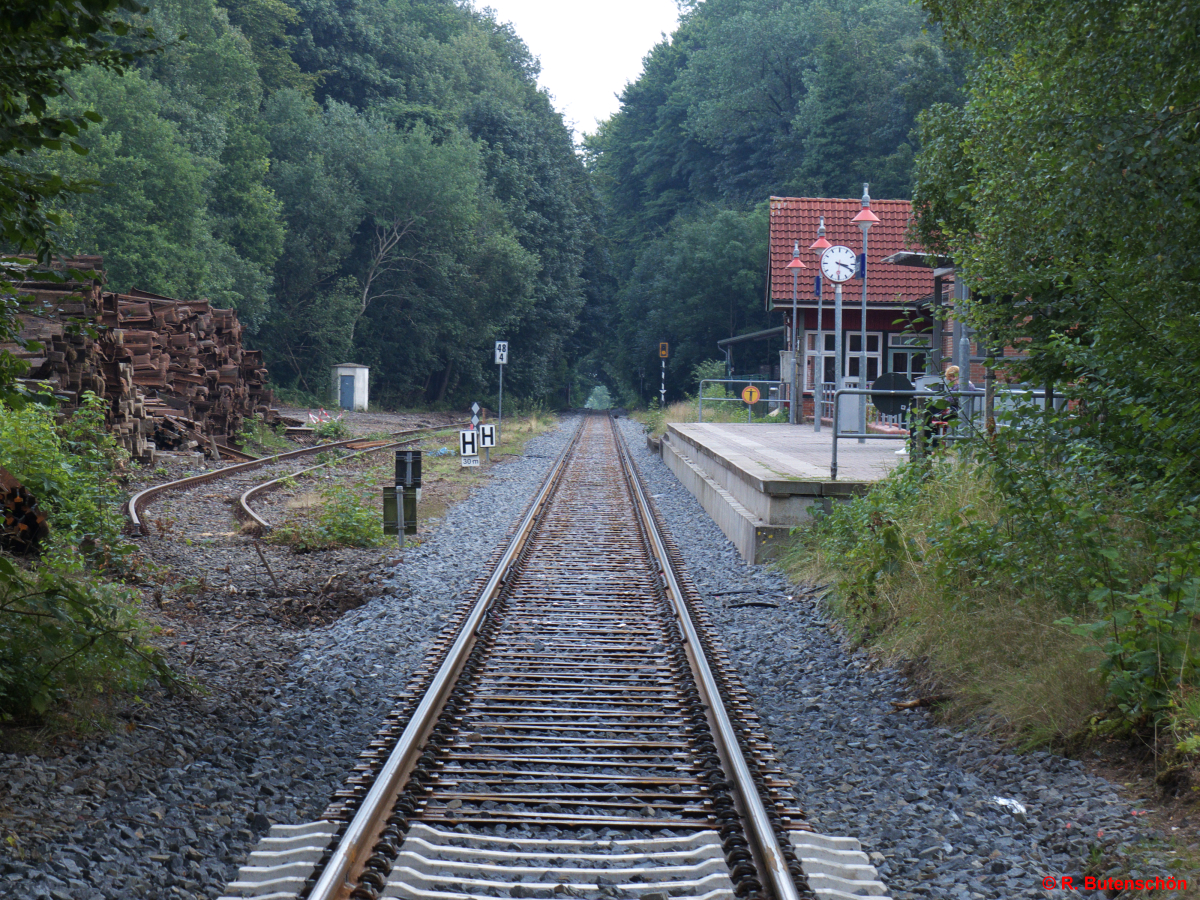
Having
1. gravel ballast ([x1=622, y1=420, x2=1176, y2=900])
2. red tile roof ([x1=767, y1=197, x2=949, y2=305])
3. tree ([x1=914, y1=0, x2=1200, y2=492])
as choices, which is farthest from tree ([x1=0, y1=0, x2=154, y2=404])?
red tile roof ([x1=767, y1=197, x2=949, y2=305])

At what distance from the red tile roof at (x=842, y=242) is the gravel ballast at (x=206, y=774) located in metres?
27.7

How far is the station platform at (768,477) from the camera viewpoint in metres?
10.8

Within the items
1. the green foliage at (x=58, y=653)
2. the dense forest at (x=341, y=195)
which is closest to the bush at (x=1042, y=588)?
the green foliage at (x=58, y=653)

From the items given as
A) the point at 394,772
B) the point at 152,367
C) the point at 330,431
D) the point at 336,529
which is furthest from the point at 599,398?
the point at 394,772

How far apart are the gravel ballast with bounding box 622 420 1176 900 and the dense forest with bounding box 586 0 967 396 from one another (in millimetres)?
42695

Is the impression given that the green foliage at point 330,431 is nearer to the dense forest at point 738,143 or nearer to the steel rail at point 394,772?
the steel rail at point 394,772

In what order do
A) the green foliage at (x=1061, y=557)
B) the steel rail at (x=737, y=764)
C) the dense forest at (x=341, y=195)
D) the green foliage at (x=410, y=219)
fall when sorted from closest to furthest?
1. the steel rail at (x=737, y=764)
2. the green foliage at (x=1061, y=557)
3. the dense forest at (x=341, y=195)
4. the green foliage at (x=410, y=219)

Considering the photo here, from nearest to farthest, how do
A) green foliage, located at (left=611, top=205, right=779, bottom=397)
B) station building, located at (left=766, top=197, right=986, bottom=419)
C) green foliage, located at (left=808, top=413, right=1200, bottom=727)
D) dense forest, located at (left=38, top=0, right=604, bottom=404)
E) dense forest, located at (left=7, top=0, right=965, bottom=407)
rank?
green foliage, located at (left=808, top=413, right=1200, bottom=727) < dense forest, located at (left=38, top=0, right=604, bottom=404) < station building, located at (left=766, top=197, right=986, bottom=419) < dense forest, located at (left=7, top=0, right=965, bottom=407) < green foliage, located at (left=611, top=205, right=779, bottom=397)

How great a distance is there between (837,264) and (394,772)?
17.7m

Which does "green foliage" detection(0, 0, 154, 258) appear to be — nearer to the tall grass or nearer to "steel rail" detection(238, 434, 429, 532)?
the tall grass

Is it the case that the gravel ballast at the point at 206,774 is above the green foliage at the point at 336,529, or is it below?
below

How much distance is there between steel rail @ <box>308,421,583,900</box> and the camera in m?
3.66

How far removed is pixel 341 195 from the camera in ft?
144

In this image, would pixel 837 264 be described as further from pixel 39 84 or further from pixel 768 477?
pixel 39 84
